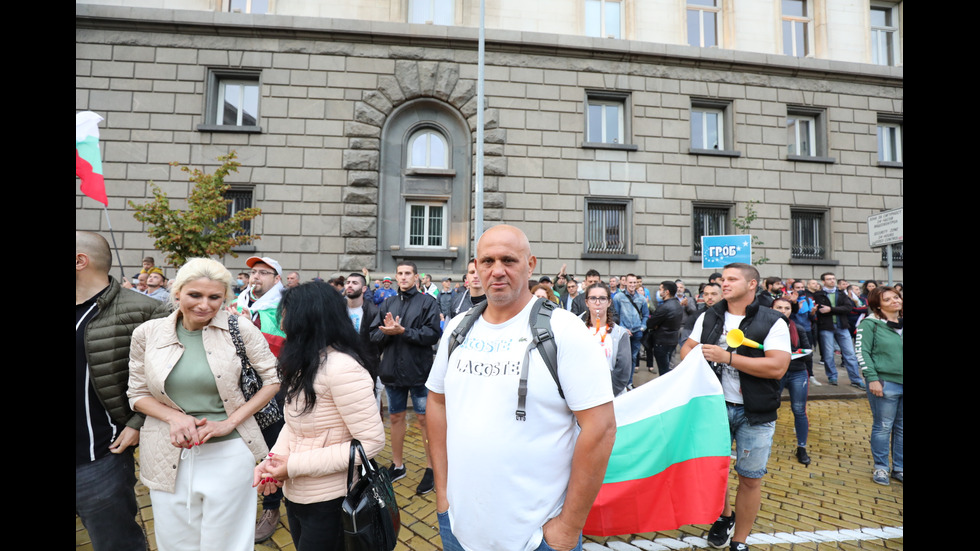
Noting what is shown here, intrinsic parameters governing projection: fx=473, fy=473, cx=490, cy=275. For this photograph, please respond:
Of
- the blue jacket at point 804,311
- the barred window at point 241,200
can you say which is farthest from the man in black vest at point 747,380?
the barred window at point 241,200

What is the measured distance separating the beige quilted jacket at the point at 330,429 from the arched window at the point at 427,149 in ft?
42.1

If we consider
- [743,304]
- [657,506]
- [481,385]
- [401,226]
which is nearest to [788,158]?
[401,226]

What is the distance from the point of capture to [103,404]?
8.87 feet

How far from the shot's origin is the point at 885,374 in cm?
512

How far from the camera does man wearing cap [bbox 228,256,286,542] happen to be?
3801mm

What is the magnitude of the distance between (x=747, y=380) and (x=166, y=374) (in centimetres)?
383

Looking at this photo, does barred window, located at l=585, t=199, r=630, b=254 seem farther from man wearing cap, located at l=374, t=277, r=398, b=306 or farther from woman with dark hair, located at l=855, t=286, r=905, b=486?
woman with dark hair, located at l=855, t=286, r=905, b=486

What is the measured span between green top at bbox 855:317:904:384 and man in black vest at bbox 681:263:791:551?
257cm

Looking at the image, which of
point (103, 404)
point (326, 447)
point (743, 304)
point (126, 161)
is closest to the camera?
point (326, 447)

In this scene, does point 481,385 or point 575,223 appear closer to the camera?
point 481,385

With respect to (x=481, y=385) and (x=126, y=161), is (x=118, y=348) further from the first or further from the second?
(x=126, y=161)

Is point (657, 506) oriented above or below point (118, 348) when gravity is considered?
below

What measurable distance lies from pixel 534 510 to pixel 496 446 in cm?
29

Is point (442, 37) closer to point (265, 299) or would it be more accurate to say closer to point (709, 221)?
point (709, 221)
